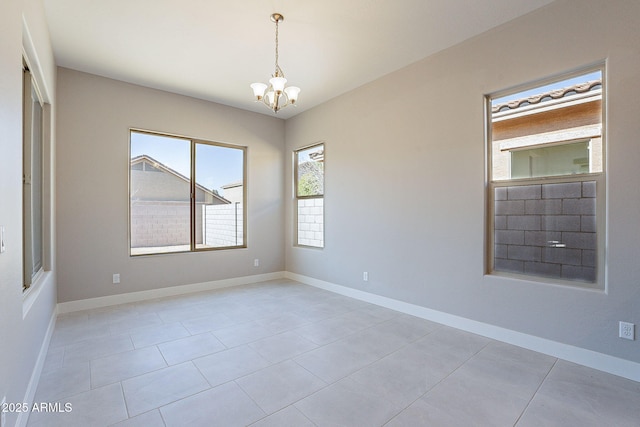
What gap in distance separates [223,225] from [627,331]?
5048 mm

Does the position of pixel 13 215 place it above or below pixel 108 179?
below

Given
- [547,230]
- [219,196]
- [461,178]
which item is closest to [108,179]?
[219,196]

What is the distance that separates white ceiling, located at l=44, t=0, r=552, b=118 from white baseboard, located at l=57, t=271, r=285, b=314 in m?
2.96

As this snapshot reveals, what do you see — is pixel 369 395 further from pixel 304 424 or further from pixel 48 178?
pixel 48 178

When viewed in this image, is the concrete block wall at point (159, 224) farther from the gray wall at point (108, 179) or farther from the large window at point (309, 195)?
the large window at point (309, 195)

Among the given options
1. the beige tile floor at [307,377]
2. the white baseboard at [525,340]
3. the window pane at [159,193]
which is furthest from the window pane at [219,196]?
the white baseboard at [525,340]

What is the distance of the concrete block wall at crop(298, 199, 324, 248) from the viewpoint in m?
5.15

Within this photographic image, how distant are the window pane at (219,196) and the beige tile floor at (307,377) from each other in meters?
1.79

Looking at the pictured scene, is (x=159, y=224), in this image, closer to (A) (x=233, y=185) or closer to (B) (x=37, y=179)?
(A) (x=233, y=185)

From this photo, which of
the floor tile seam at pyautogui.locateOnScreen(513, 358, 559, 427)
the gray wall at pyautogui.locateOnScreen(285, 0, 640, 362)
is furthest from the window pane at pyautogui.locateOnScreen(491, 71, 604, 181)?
the floor tile seam at pyautogui.locateOnScreen(513, 358, 559, 427)

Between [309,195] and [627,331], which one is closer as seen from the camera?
[627,331]

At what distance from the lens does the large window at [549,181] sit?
255 cm

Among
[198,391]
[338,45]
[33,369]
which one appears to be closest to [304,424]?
[198,391]

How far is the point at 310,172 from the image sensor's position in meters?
5.40
